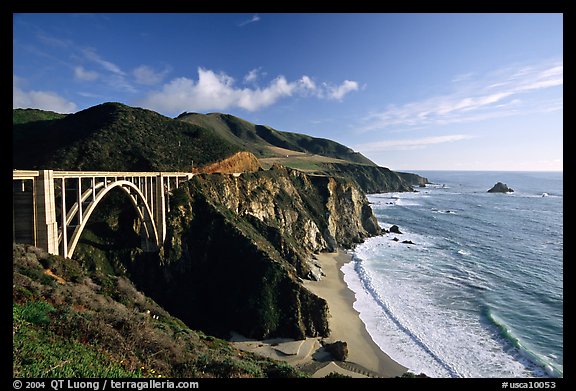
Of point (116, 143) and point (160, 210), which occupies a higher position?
point (116, 143)

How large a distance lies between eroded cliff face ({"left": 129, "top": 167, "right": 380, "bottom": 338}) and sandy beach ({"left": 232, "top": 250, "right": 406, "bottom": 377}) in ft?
3.26

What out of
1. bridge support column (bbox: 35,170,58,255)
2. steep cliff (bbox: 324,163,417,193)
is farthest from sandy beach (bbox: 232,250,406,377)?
steep cliff (bbox: 324,163,417,193)

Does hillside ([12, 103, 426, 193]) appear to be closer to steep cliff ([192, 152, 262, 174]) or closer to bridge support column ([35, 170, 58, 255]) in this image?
steep cliff ([192, 152, 262, 174])

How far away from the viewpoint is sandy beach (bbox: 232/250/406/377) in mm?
17156

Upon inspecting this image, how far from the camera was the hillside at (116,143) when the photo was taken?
33562 mm

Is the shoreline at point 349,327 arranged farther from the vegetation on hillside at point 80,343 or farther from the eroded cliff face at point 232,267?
the vegetation on hillside at point 80,343

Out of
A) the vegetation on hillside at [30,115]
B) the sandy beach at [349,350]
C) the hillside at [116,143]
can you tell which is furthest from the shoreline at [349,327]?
the vegetation on hillside at [30,115]

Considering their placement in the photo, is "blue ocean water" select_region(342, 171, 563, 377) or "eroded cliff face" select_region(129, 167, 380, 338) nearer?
"blue ocean water" select_region(342, 171, 563, 377)

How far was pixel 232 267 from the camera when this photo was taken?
25.7 m

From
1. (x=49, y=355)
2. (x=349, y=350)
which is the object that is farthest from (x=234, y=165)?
(x=49, y=355)

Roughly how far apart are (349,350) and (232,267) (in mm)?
12467

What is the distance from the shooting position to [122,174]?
65.6 feet

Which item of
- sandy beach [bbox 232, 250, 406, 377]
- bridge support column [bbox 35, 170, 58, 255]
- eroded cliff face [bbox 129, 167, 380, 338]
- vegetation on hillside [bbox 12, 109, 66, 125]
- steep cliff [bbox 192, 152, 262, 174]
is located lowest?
sandy beach [bbox 232, 250, 406, 377]

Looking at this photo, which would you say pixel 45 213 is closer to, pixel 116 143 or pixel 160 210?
pixel 160 210
